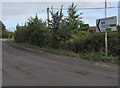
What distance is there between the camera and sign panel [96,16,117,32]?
1823 centimetres

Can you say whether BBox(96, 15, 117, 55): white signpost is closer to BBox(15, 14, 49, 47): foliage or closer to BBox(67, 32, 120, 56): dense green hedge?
BBox(67, 32, 120, 56): dense green hedge

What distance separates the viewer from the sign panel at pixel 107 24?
59.8ft

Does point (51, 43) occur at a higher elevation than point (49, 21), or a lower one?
lower

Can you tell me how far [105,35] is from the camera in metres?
18.4

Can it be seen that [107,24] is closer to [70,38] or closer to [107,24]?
[107,24]

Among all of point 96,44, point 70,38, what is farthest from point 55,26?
point 96,44

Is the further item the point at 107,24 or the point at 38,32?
the point at 38,32

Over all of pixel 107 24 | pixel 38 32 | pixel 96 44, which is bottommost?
pixel 96 44

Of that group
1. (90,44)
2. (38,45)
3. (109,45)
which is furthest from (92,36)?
(38,45)

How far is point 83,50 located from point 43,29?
11.5 metres

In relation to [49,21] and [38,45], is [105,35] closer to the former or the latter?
[49,21]

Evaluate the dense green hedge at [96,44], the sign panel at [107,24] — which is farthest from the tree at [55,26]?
the sign panel at [107,24]

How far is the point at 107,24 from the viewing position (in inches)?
744

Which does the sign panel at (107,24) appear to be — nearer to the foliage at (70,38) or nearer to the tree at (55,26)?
the foliage at (70,38)
